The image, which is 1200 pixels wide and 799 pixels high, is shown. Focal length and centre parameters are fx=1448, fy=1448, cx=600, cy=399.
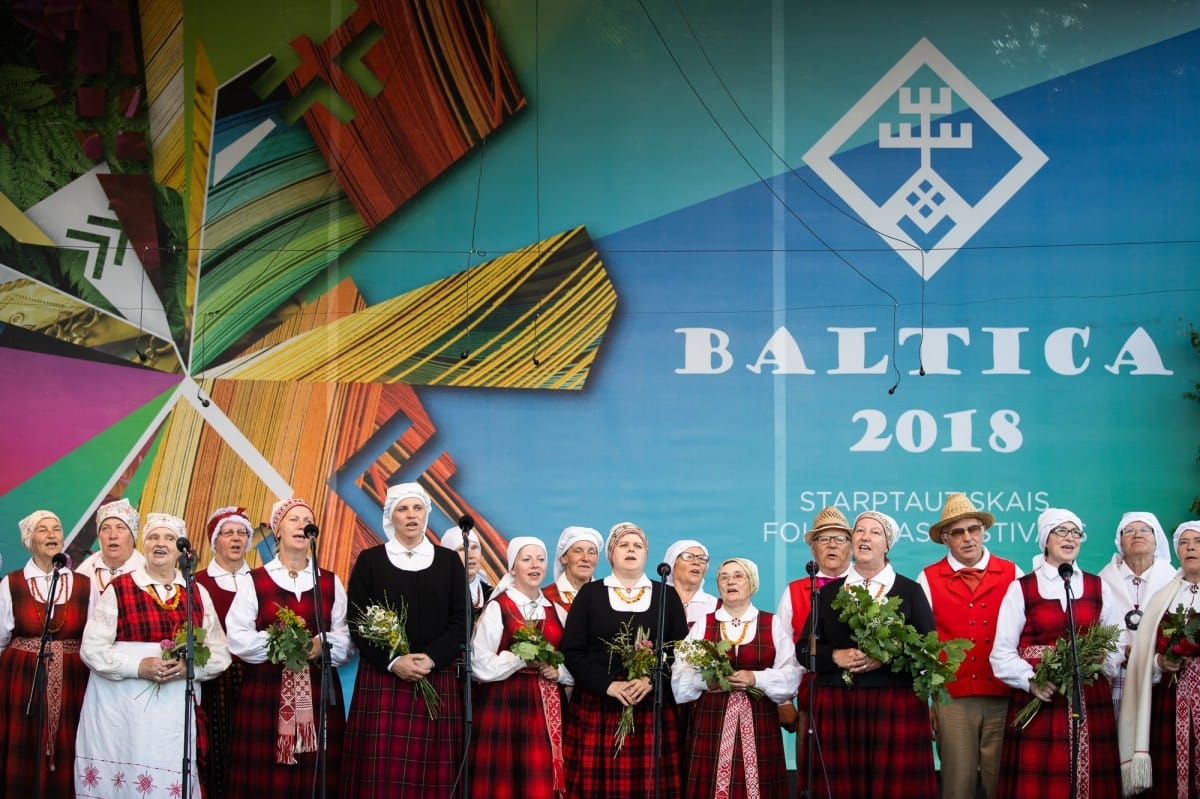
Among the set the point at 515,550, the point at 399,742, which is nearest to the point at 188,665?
the point at 399,742

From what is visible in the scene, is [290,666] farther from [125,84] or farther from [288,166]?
[125,84]

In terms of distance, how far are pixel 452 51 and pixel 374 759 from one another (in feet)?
14.7

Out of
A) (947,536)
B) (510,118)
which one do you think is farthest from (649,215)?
(947,536)

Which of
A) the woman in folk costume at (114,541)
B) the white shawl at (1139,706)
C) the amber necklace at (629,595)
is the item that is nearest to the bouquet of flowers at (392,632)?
the amber necklace at (629,595)

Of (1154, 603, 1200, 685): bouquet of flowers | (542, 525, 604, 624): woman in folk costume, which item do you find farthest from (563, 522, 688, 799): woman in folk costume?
(1154, 603, 1200, 685): bouquet of flowers

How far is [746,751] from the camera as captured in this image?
566 centimetres

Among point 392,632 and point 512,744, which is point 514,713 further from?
point 392,632

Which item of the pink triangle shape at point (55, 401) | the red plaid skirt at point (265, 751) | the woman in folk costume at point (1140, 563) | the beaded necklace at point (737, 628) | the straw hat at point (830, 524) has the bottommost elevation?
the red plaid skirt at point (265, 751)

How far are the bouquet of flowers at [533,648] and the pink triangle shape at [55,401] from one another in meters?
3.61

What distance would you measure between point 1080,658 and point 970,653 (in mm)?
668

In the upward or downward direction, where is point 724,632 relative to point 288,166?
downward

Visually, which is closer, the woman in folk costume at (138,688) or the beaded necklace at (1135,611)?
the woman in folk costume at (138,688)

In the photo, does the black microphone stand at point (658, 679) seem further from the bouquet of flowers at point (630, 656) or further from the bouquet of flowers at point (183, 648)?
the bouquet of flowers at point (183, 648)

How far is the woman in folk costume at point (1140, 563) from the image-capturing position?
6.42 m
